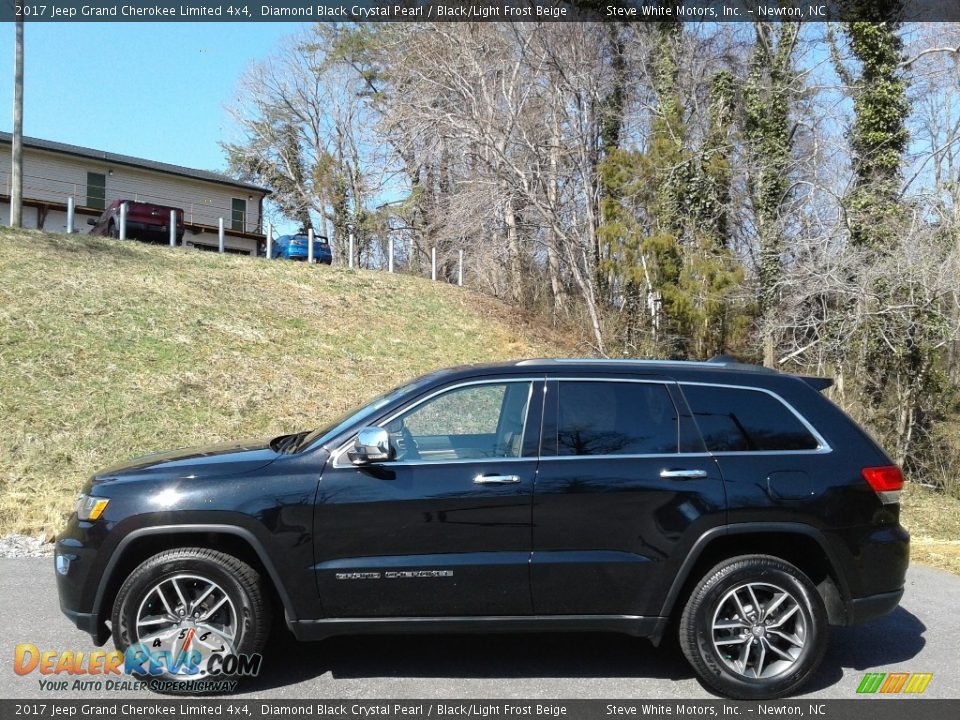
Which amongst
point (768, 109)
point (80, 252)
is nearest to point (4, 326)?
point (80, 252)

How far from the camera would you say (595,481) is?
4379 mm

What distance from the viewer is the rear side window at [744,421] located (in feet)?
15.0

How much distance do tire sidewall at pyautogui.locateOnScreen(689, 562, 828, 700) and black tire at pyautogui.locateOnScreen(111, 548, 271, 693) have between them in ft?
7.62

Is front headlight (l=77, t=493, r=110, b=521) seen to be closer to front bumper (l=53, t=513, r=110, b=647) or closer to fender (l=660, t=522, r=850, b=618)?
front bumper (l=53, t=513, r=110, b=647)

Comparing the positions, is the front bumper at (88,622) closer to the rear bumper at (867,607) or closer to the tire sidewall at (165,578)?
the tire sidewall at (165,578)

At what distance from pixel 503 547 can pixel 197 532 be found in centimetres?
162

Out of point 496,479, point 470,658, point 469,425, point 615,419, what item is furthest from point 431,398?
point 470,658

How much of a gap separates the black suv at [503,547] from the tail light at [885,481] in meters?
0.01

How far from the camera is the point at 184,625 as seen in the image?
4.31 metres

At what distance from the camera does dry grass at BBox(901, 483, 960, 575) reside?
7.35m

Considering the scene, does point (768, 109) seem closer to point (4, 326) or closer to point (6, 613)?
point (4, 326)

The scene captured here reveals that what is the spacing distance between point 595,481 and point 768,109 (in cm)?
1994
